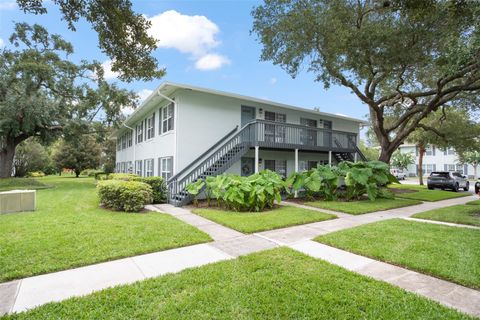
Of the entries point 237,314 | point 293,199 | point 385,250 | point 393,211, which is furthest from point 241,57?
point 237,314

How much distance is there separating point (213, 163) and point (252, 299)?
899 centimetres

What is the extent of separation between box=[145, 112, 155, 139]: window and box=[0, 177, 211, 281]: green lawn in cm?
838

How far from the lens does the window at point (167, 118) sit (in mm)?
12759

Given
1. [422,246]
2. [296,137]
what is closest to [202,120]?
[296,137]

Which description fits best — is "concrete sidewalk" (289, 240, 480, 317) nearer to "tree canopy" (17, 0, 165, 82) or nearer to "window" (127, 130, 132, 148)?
"tree canopy" (17, 0, 165, 82)

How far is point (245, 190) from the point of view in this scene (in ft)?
28.4

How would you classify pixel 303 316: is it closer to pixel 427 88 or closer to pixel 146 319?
pixel 146 319

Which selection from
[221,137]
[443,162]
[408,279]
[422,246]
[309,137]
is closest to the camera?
[408,279]

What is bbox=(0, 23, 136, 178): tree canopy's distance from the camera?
16875 millimetres

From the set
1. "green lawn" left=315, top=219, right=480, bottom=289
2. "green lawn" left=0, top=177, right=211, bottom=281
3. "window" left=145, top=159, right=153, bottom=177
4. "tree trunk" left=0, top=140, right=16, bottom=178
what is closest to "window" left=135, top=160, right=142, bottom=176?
"window" left=145, top=159, right=153, bottom=177

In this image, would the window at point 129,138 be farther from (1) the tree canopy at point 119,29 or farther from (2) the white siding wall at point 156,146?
(1) the tree canopy at point 119,29

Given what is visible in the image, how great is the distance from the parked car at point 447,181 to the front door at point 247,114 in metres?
16.5

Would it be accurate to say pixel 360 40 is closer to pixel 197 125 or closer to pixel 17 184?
pixel 197 125

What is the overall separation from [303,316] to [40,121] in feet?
68.4
